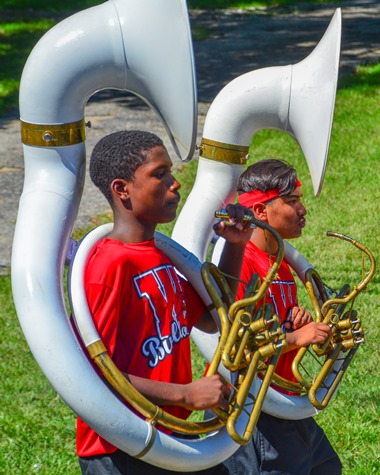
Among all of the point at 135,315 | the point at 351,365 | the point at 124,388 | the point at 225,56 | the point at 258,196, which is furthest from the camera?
the point at 225,56

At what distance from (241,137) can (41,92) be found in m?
0.89

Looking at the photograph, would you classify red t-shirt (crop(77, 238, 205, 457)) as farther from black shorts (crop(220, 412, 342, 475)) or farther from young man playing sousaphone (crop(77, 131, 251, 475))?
black shorts (crop(220, 412, 342, 475))

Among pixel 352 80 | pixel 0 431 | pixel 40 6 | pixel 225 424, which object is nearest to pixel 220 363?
pixel 225 424

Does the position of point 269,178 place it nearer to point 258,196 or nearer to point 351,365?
point 258,196

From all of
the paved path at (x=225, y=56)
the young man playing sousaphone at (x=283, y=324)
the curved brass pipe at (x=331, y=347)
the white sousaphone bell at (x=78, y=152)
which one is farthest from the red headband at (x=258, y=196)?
the paved path at (x=225, y=56)

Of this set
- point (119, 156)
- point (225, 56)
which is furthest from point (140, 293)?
point (225, 56)

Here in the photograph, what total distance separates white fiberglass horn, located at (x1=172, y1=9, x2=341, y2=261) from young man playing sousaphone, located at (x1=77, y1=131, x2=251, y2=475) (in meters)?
0.39

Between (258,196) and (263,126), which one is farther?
(258,196)

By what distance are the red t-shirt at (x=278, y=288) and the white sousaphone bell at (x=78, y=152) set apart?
0.69 m

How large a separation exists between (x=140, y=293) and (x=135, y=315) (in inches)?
2.4

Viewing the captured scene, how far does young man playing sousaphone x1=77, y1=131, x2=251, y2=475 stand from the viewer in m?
2.63

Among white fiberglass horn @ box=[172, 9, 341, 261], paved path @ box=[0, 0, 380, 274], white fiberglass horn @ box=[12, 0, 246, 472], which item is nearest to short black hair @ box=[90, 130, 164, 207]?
white fiberglass horn @ box=[12, 0, 246, 472]

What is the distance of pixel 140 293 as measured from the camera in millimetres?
2707

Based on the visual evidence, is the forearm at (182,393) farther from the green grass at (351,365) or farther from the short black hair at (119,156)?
the green grass at (351,365)
